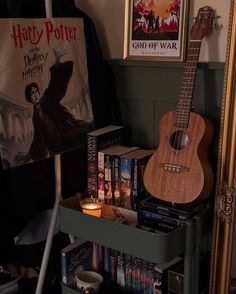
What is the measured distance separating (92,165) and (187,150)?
0.38 m

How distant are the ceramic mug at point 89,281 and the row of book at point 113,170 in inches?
11.3

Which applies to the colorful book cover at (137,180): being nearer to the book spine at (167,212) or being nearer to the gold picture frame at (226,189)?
the book spine at (167,212)

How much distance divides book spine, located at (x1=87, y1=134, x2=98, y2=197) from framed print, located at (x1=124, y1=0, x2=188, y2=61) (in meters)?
0.38

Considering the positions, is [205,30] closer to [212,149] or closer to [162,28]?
[162,28]

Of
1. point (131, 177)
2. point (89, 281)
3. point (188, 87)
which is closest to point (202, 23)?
point (188, 87)

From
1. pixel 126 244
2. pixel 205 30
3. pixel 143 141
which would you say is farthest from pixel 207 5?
pixel 126 244

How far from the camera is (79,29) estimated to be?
1689 millimetres

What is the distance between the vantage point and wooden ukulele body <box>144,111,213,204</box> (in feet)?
4.84

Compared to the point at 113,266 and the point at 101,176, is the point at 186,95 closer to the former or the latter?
the point at 101,176

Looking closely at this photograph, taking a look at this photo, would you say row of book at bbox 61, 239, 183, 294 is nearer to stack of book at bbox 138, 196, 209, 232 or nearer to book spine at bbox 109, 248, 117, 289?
book spine at bbox 109, 248, 117, 289

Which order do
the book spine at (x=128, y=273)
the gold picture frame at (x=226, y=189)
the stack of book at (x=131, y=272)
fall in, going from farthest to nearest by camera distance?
the book spine at (x=128, y=273) → the stack of book at (x=131, y=272) → the gold picture frame at (x=226, y=189)

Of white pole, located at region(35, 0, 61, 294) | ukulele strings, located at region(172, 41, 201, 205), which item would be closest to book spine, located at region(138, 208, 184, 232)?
ukulele strings, located at region(172, 41, 201, 205)

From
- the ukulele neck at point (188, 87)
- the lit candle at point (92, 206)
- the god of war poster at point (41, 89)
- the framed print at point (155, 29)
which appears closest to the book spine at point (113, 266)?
the lit candle at point (92, 206)

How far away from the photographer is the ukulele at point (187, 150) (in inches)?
58.2
